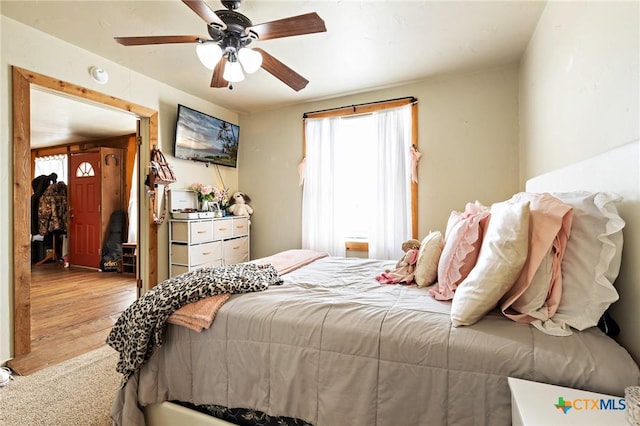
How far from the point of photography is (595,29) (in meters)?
1.38

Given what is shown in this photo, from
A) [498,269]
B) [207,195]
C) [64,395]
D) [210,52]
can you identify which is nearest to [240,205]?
[207,195]

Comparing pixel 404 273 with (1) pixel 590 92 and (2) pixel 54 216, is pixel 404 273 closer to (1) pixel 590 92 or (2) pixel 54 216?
(1) pixel 590 92

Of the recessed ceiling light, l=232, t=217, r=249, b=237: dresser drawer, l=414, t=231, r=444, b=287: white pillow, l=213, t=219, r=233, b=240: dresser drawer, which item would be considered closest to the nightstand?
l=414, t=231, r=444, b=287: white pillow

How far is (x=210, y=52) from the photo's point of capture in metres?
1.87

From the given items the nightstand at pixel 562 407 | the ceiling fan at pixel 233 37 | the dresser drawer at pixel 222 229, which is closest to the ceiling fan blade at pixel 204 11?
the ceiling fan at pixel 233 37

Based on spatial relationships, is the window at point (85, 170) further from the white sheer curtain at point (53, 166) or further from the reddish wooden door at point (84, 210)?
the white sheer curtain at point (53, 166)

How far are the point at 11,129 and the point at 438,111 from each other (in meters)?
3.75

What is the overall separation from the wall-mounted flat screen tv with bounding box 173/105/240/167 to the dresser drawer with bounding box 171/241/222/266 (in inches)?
41.7

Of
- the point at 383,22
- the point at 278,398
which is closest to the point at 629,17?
the point at 383,22

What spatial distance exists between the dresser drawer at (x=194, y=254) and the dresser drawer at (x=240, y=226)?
42 centimetres

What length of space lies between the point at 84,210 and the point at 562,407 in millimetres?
7087

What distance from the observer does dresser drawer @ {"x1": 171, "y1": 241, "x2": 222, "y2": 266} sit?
3.20 m

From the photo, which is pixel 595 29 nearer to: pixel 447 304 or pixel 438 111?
pixel 447 304

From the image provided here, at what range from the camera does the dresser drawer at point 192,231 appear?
3213 mm
